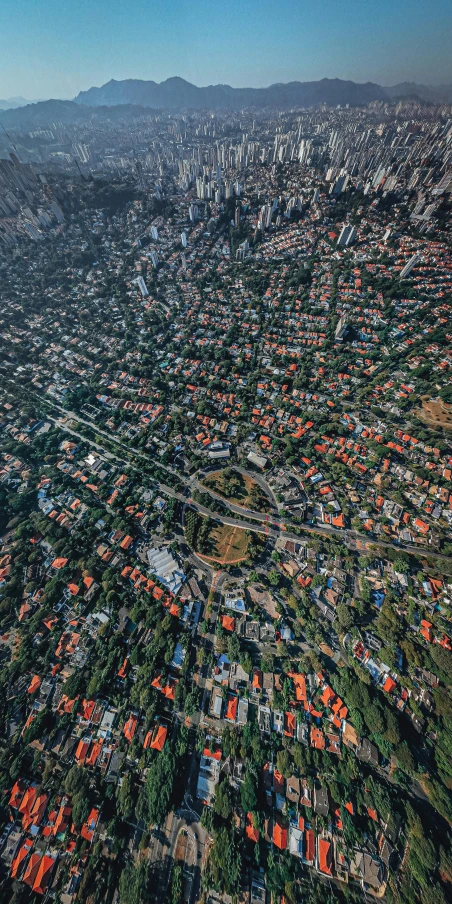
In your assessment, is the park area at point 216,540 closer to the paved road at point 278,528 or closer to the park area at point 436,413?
the paved road at point 278,528

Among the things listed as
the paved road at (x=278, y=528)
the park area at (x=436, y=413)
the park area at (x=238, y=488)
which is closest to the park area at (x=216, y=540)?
the paved road at (x=278, y=528)

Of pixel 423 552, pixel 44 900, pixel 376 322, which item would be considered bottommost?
pixel 44 900

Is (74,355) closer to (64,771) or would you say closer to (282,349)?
(282,349)

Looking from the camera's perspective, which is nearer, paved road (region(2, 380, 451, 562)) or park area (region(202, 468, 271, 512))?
paved road (region(2, 380, 451, 562))

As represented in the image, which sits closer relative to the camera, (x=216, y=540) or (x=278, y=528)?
(x=216, y=540)

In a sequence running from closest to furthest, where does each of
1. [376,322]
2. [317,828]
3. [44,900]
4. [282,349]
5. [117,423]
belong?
[44,900]
[317,828]
[117,423]
[282,349]
[376,322]

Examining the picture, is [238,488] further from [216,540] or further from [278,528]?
[216,540]

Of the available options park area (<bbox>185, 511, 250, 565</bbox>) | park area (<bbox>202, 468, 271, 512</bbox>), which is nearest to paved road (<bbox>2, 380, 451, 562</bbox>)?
park area (<bbox>202, 468, 271, 512</bbox>)

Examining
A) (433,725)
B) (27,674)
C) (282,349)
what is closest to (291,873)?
(433,725)

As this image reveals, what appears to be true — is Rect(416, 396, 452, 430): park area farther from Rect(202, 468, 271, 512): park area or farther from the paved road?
Rect(202, 468, 271, 512): park area

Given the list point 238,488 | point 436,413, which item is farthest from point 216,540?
point 436,413

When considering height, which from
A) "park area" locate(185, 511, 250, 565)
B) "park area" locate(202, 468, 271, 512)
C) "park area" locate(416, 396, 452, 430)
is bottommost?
"park area" locate(185, 511, 250, 565)
